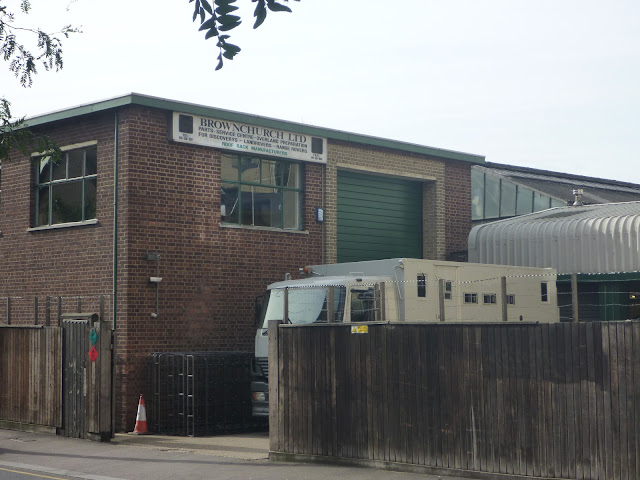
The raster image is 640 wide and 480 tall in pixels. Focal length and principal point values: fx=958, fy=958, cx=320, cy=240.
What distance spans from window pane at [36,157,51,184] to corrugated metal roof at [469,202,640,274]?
10757mm

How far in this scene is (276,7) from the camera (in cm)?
522

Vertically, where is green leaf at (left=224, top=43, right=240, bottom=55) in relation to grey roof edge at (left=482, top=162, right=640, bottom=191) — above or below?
below

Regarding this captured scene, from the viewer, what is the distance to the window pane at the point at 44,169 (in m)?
21.9

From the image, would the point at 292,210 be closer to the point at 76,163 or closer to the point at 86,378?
the point at 76,163

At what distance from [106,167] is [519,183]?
14304mm

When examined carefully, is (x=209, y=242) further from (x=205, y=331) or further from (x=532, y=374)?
(x=532, y=374)

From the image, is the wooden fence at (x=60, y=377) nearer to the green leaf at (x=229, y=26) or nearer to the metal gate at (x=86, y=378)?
the metal gate at (x=86, y=378)

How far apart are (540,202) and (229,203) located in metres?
11.6

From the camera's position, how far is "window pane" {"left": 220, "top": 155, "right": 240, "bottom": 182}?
21.5 meters

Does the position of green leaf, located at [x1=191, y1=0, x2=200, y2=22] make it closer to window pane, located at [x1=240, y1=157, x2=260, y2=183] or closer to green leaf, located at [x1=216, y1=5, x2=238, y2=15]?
green leaf, located at [x1=216, y1=5, x2=238, y2=15]

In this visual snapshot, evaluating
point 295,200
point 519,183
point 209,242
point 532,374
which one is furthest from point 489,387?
point 519,183

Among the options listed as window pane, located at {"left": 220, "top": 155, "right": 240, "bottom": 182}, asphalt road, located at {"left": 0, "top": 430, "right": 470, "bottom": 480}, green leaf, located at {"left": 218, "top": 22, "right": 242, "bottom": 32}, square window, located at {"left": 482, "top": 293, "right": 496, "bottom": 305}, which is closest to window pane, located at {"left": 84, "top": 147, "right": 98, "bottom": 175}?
window pane, located at {"left": 220, "top": 155, "right": 240, "bottom": 182}

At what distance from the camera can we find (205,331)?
67.1 ft

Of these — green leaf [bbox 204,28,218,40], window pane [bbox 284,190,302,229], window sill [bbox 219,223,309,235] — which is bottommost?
green leaf [bbox 204,28,218,40]
